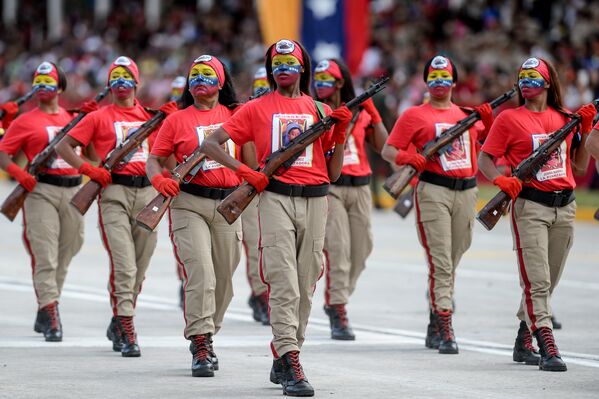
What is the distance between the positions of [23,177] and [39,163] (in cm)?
18

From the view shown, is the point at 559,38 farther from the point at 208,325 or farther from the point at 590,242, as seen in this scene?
the point at 208,325

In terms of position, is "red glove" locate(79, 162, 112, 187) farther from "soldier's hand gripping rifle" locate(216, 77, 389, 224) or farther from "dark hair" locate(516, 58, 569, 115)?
"dark hair" locate(516, 58, 569, 115)

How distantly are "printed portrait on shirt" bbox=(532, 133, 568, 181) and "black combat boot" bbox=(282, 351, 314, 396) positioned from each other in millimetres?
2414

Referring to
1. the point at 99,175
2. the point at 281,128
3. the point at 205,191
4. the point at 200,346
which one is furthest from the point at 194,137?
the point at 200,346

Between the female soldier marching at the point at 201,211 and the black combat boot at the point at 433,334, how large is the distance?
6.13 ft

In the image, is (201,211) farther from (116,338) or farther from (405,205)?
(405,205)

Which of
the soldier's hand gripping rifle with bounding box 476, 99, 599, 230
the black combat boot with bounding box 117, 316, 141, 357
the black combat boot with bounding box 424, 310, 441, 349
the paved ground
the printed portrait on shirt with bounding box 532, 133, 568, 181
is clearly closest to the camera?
the paved ground

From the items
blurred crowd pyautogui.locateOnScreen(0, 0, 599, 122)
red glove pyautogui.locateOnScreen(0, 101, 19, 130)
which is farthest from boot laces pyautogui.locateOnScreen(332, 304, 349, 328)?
blurred crowd pyautogui.locateOnScreen(0, 0, 599, 122)

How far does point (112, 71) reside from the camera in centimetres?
1149

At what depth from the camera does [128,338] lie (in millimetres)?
11039

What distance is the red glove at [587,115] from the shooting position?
10664 millimetres

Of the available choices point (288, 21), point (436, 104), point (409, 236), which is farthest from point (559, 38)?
point (436, 104)

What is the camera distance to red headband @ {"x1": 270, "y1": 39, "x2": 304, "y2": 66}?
9.64 meters

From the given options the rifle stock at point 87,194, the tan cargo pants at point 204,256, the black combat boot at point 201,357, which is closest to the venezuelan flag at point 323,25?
the rifle stock at point 87,194
